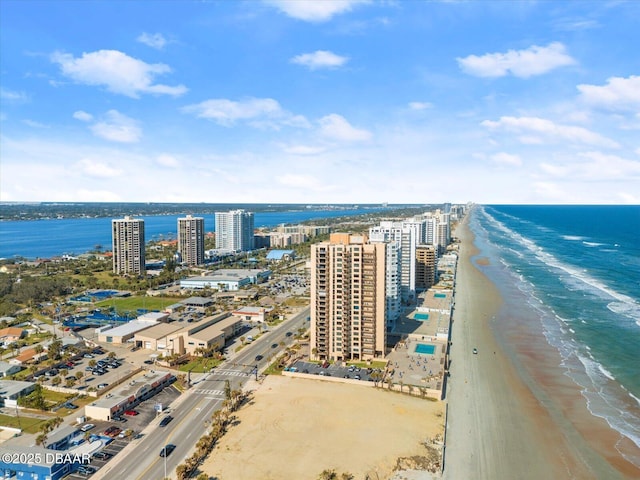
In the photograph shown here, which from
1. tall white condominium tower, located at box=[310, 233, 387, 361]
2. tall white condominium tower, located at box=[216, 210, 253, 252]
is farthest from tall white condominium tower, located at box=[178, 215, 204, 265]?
tall white condominium tower, located at box=[310, 233, 387, 361]

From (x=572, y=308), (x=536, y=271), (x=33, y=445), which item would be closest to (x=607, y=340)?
(x=572, y=308)

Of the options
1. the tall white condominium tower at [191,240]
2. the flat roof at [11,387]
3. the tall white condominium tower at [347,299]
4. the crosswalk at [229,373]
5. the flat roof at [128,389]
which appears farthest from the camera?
the tall white condominium tower at [191,240]

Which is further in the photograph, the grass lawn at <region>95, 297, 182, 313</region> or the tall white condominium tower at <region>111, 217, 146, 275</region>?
the tall white condominium tower at <region>111, 217, 146, 275</region>

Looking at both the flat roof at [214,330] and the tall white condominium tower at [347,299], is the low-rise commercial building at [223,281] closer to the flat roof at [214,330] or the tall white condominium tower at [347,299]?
the flat roof at [214,330]

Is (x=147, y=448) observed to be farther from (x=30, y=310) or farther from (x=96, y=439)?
(x=30, y=310)

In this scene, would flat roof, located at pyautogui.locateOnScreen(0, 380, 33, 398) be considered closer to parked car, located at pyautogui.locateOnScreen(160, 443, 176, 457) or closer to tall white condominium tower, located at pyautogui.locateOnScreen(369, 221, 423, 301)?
parked car, located at pyautogui.locateOnScreen(160, 443, 176, 457)

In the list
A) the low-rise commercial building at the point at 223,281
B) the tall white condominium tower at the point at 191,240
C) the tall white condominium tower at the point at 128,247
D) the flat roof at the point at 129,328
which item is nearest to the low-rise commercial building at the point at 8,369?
the flat roof at the point at 129,328

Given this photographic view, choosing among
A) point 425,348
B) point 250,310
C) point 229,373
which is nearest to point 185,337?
point 229,373
